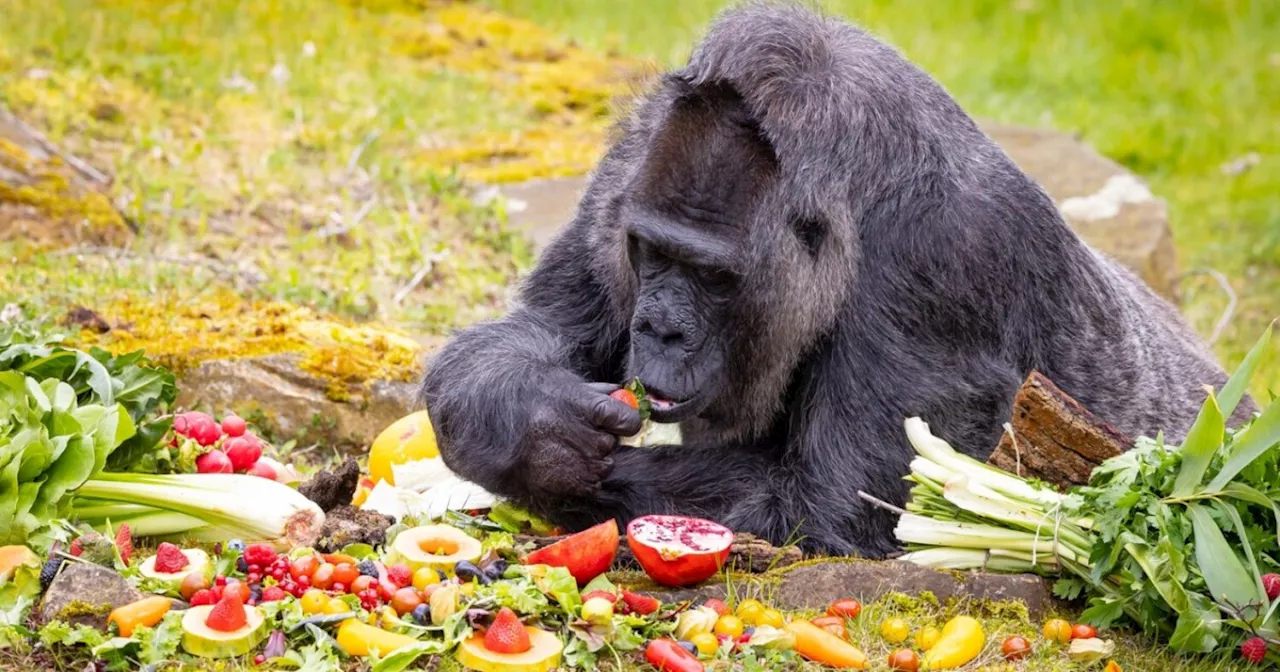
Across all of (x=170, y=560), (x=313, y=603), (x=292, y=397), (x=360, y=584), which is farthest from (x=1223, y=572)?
(x=292, y=397)

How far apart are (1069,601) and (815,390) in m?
1.22

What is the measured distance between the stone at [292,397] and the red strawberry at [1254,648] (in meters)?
4.00

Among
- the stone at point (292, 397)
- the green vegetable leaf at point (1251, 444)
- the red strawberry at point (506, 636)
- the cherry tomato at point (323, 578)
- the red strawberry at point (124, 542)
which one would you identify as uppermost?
the green vegetable leaf at point (1251, 444)

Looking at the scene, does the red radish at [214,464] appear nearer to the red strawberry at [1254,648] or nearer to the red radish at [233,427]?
the red radish at [233,427]

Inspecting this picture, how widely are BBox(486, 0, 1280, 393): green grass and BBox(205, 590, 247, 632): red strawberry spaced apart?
9.41 meters

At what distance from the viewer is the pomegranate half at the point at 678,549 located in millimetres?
5195

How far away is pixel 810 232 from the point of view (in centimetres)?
558

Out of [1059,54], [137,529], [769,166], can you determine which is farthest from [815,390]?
[1059,54]

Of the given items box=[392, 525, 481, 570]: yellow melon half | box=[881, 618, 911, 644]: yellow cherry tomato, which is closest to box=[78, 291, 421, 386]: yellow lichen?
box=[392, 525, 481, 570]: yellow melon half

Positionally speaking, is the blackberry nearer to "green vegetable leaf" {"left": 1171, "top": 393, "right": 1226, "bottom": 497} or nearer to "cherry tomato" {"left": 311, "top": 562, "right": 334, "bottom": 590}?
"cherry tomato" {"left": 311, "top": 562, "right": 334, "bottom": 590}

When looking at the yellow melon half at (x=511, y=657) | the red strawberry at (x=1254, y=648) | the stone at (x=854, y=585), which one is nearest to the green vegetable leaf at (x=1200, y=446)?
the red strawberry at (x=1254, y=648)

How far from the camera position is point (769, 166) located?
5.48m

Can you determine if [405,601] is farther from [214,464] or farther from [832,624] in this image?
[214,464]

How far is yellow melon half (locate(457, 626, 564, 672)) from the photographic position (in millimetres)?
4500
